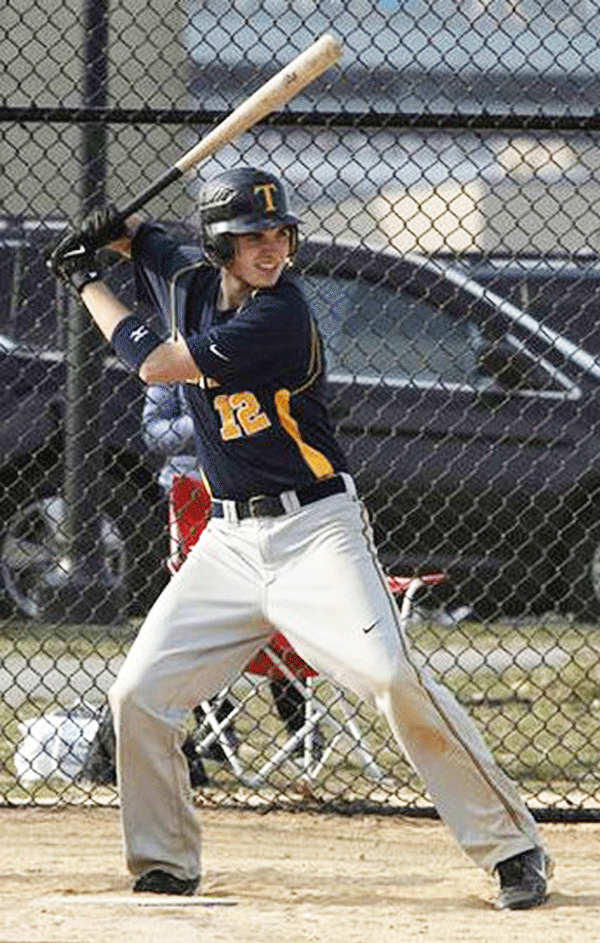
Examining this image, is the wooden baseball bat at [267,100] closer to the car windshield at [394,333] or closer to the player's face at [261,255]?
the player's face at [261,255]

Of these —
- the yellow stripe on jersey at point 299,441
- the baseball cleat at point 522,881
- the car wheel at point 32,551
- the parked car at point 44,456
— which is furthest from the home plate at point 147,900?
the car wheel at point 32,551

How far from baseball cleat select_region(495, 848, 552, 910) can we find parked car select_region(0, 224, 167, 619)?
3.65 metres

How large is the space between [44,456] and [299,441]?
460cm

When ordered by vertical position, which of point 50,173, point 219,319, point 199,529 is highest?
point 50,173

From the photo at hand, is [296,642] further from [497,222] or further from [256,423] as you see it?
[497,222]

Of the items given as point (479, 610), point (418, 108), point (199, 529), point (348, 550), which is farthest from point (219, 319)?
point (418, 108)

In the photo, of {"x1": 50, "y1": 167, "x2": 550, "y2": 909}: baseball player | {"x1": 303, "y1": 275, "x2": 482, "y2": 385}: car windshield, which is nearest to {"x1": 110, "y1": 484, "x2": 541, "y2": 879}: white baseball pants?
{"x1": 50, "y1": 167, "x2": 550, "y2": 909}: baseball player

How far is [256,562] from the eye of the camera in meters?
6.43

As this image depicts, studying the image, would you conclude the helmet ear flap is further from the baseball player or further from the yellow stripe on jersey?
the yellow stripe on jersey

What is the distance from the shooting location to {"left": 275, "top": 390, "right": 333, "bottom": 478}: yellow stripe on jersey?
638 cm

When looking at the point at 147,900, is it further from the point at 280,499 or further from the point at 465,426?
the point at 465,426

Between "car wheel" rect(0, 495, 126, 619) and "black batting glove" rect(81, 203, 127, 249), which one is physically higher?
"black batting glove" rect(81, 203, 127, 249)

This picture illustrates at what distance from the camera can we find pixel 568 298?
11.0 m

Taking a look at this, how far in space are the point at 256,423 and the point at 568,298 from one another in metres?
4.77
